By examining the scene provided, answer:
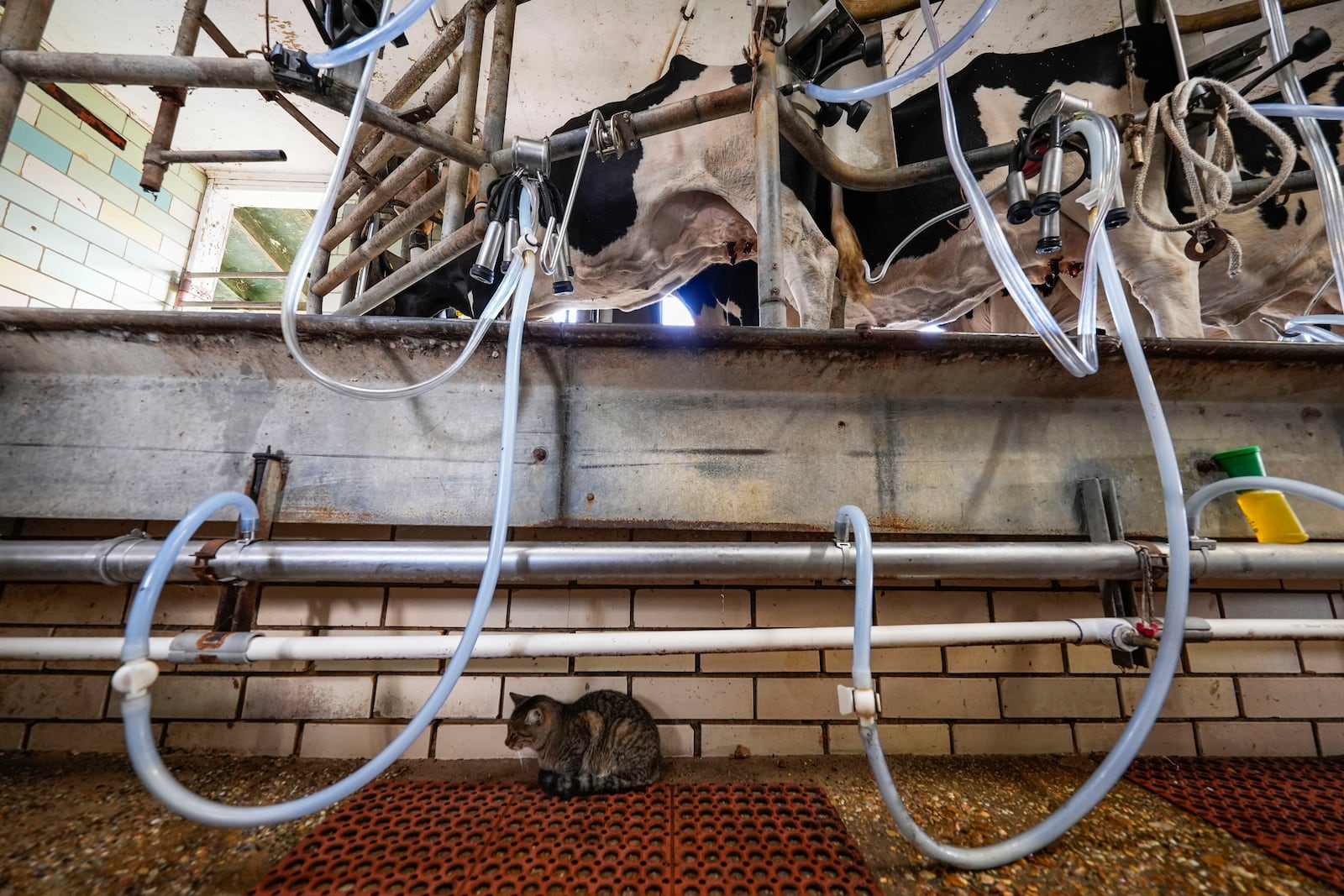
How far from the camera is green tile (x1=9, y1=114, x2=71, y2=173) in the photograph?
279cm

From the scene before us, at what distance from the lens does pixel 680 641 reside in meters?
0.95

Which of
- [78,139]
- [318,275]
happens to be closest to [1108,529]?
[318,275]

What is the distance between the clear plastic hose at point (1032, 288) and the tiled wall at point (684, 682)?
30.8 inches

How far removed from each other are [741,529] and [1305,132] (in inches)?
71.4

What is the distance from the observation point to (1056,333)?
2.93 ft

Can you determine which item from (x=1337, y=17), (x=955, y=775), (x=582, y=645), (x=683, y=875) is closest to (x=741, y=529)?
(x=582, y=645)

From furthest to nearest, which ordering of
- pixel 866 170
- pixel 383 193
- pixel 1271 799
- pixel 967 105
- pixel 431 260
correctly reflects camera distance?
pixel 967 105, pixel 383 193, pixel 866 170, pixel 431 260, pixel 1271 799

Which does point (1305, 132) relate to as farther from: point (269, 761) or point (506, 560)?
point (269, 761)

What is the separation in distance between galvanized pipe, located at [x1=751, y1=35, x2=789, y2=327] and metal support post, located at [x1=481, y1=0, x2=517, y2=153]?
759 millimetres

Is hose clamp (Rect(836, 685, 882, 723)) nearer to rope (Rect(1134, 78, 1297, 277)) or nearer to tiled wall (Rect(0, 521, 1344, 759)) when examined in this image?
tiled wall (Rect(0, 521, 1344, 759))

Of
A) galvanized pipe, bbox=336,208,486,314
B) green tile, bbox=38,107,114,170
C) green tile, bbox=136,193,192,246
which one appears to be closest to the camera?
galvanized pipe, bbox=336,208,486,314

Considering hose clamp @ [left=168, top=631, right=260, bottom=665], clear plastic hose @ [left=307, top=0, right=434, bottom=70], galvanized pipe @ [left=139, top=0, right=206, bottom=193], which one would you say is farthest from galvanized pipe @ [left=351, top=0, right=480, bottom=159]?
hose clamp @ [left=168, top=631, right=260, bottom=665]

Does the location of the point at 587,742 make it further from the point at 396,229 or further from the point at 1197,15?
the point at 1197,15

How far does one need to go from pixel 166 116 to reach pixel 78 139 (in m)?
3.08
